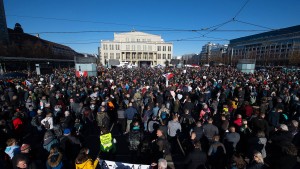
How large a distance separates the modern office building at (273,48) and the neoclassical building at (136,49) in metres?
34.4

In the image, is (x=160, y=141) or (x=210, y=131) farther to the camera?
(x=210, y=131)

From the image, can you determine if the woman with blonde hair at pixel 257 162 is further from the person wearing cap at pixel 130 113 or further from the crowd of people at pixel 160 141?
the person wearing cap at pixel 130 113

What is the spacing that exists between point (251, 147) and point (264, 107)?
393 cm

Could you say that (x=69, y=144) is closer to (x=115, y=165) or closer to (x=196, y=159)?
(x=115, y=165)

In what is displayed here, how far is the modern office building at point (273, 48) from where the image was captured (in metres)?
56.8

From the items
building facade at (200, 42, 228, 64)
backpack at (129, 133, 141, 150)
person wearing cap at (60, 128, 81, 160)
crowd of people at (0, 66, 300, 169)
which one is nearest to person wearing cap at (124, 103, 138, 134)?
crowd of people at (0, 66, 300, 169)

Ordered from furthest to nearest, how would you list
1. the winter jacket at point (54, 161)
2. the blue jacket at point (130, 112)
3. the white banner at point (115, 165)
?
the blue jacket at point (130, 112), the white banner at point (115, 165), the winter jacket at point (54, 161)

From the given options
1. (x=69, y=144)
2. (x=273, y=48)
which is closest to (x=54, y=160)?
(x=69, y=144)

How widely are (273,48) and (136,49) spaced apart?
2555 inches

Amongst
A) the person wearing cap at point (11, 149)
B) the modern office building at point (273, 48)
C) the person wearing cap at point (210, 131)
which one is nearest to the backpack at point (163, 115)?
the person wearing cap at point (210, 131)

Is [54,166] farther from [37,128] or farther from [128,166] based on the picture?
[37,128]

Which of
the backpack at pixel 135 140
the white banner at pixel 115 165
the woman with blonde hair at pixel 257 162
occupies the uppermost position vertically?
the woman with blonde hair at pixel 257 162

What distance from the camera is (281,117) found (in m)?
6.33

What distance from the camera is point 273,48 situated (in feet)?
244
